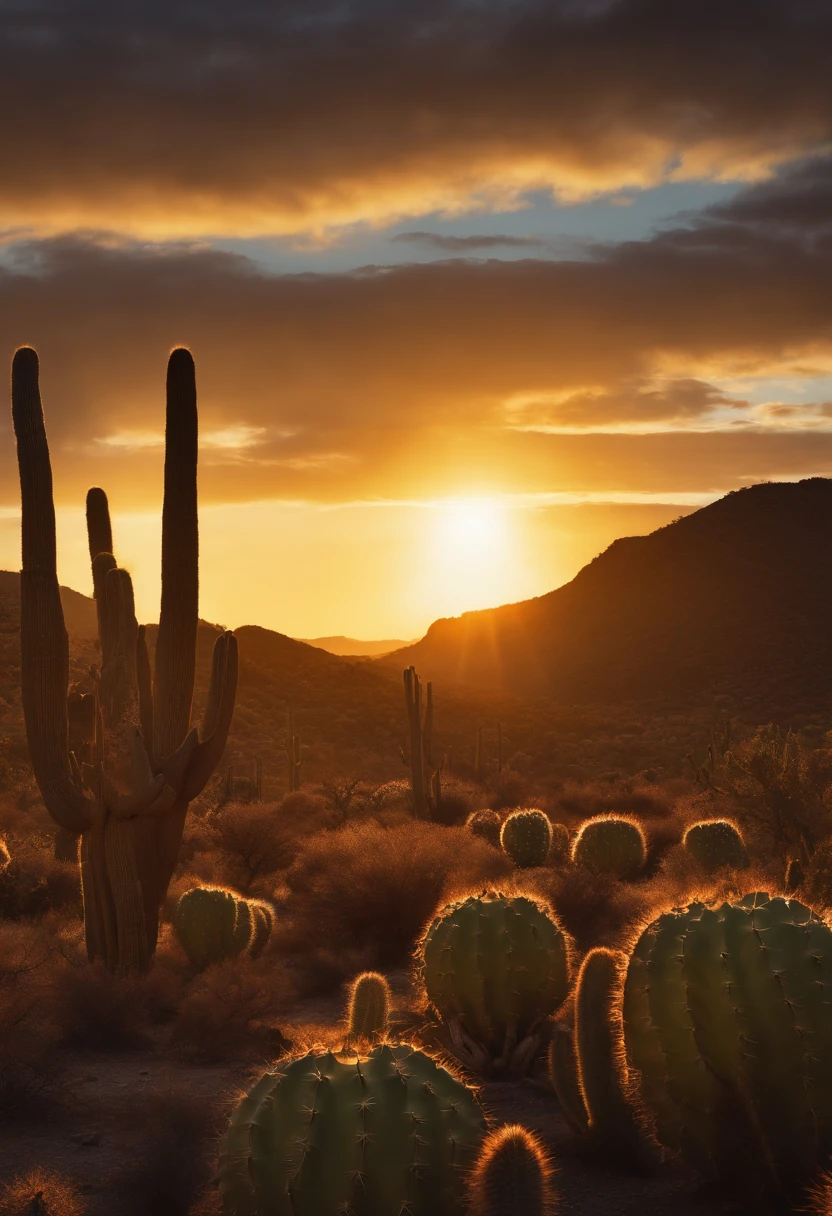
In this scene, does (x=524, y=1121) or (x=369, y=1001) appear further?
(x=524, y=1121)

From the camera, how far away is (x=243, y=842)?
18578 mm

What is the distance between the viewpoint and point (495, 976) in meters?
8.55

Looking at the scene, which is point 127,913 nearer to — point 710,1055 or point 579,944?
point 579,944

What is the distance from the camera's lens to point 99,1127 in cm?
805

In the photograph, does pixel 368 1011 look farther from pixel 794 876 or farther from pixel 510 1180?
pixel 794 876

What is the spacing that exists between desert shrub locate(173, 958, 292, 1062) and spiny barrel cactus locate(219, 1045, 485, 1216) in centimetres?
481

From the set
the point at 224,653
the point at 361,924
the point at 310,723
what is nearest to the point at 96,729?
the point at 224,653

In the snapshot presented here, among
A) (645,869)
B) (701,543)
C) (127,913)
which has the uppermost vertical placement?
(701,543)

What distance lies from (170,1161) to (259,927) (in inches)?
249

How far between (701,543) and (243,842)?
75.8 metres

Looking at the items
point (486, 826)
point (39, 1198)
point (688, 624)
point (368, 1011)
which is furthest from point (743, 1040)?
point (688, 624)

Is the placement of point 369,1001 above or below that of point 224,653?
below

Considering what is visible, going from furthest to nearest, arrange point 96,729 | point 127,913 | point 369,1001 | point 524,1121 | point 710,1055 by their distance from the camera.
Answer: point 96,729
point 127,913
point 524,1121
point 369,1001
point 710,1055

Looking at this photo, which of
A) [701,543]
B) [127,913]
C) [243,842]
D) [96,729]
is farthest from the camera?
[701,543]
